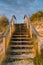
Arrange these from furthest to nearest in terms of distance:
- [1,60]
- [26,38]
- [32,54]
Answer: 1. [26,38]
2. [32,54]
3. [1,60]

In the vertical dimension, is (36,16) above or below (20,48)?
above

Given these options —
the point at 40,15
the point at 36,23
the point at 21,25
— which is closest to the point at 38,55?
the point at 21,25

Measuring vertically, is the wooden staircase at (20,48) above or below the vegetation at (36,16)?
below

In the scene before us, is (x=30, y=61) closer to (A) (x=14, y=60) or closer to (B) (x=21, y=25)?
(A) (x=14, y=60)

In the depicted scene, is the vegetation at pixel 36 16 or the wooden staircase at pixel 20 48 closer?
the wooden staircase at pixel 20 48

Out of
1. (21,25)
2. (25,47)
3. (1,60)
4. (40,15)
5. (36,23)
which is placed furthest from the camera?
(40,15)

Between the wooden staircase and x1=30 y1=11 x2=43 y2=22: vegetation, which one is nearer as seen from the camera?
the wooden staircase

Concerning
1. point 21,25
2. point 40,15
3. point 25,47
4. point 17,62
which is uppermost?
point 40,15

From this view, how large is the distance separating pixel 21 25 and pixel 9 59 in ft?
15.3

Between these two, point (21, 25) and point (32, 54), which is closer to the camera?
point (32, 54)

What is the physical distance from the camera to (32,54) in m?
6.27

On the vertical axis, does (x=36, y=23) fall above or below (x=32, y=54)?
above

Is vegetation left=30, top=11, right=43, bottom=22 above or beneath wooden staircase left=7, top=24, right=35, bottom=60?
above

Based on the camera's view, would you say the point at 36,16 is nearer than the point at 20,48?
No
